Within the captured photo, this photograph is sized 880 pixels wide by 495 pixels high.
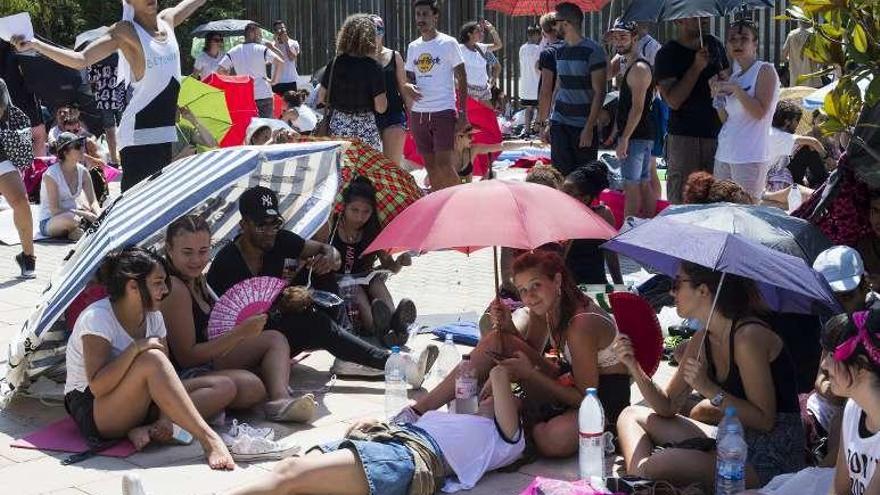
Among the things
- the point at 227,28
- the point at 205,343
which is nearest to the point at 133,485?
the point at 205,343

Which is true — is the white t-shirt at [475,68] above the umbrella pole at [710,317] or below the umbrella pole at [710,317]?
below

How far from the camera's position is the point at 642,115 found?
10.0 meters

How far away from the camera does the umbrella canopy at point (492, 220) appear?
5.25 metres

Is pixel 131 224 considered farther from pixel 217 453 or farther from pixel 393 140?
pixel 393 140

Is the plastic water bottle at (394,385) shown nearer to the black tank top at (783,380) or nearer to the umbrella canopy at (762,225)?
the umbrella canopy at (762,225)

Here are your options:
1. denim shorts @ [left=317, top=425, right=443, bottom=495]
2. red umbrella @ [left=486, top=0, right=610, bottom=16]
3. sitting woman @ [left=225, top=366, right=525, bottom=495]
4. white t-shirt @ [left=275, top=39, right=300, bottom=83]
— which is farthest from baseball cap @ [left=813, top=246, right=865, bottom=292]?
white t-shirt @ [left=275, top=39, right=300, bottom=83]

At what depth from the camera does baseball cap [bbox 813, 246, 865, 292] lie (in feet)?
17.1

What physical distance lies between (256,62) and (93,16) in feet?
37.8

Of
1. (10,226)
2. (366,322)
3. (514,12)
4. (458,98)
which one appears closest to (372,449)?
(366,322)

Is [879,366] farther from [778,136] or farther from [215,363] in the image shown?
[778,136]

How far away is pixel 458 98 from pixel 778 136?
3.37 m

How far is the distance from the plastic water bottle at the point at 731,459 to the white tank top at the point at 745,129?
416 cm

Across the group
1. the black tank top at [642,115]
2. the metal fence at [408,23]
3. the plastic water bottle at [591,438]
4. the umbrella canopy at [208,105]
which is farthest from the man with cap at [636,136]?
the metal fence at [408,23]

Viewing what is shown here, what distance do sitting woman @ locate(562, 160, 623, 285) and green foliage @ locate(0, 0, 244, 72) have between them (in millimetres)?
18595
